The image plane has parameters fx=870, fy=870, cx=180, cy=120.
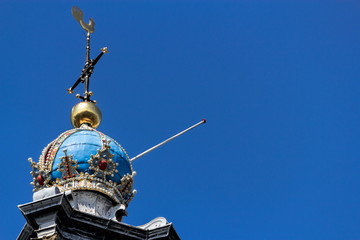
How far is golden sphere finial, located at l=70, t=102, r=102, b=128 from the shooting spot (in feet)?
96.9

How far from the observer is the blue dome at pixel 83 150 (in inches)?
1072

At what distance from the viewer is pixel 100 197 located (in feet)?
88.5

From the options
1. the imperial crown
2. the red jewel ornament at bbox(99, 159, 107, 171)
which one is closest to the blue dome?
the imperial crown

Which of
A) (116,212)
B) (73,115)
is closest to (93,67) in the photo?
(73,115)

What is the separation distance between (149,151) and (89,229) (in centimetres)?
499

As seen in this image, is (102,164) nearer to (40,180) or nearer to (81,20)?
(40,180)

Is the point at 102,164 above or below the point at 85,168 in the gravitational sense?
above

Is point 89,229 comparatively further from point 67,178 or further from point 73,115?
point 73,115

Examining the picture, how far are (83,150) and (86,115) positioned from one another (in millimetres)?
2403

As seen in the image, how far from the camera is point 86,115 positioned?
29.5 meters

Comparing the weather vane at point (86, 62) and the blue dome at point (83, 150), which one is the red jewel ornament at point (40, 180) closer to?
the blue dome at point (83, 150)

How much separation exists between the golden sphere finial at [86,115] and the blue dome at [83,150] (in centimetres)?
105

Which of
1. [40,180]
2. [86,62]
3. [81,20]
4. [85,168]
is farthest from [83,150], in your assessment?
[81,20]

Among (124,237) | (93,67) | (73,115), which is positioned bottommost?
(124,237)
